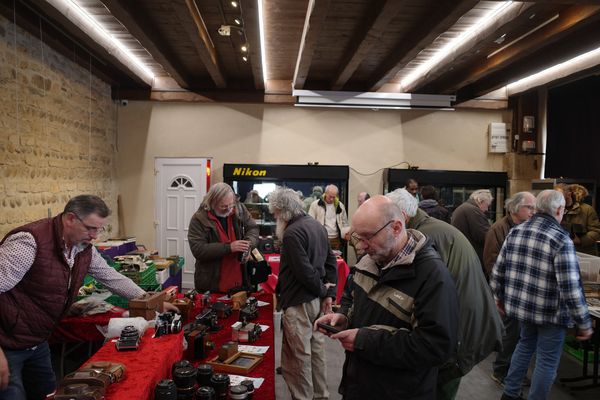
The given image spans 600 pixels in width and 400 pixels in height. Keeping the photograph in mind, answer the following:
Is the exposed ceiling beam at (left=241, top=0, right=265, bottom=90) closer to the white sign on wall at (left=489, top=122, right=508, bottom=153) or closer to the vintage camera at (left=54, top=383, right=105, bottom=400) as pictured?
the vintage camera at (left=54, top=383, right=105, bottom=400)

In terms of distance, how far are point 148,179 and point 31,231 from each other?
6.11m

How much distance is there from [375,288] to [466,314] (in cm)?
85

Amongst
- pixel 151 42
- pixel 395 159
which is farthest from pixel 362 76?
pixel 151 42

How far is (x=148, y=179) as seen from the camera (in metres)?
8.34

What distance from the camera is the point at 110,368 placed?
1938mm

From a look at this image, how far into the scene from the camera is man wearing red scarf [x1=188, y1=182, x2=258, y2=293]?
12.6 ft

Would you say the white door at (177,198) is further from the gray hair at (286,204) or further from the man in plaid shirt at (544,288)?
the man in plaid shirt at (544,288)

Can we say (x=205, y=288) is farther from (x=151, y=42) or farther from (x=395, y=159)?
(x=395, y=159)

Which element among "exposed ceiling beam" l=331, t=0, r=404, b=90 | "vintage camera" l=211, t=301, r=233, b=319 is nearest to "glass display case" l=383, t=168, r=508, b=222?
"exposed ceiling beam" l=331, t=0, r=404, b=90

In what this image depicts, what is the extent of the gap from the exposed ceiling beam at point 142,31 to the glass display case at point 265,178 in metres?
1.95

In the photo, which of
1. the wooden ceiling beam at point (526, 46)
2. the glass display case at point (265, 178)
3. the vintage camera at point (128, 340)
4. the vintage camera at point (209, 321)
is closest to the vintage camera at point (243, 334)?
the vintage camera at point (209, 321)

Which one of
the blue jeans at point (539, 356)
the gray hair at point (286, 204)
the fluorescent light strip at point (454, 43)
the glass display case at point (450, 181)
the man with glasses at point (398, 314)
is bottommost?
the blue jeans at point (539, 356)

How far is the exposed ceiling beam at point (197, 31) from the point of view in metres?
4.20

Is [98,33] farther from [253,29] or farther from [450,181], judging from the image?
[450,181]
